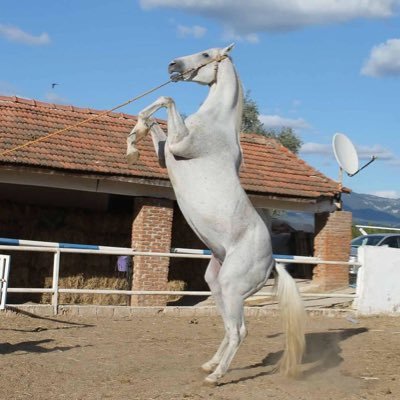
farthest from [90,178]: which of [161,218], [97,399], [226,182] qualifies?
[97,399]

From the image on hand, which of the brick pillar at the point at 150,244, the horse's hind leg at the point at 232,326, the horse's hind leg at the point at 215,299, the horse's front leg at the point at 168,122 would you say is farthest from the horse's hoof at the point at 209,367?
the brick pillar at the point at 150,244

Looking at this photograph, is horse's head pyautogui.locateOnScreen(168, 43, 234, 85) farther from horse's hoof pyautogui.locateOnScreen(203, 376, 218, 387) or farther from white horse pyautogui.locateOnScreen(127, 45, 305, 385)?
horse's hoof pyautogui.locateOnScreen(203, 376, 218, 387)

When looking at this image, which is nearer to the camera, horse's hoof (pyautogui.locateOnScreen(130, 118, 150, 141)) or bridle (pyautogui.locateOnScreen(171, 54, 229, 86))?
horse's hoof (pyautogui.locateOnScreen(130, 118, 150, 141))

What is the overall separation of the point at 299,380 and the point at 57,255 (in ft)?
17.5

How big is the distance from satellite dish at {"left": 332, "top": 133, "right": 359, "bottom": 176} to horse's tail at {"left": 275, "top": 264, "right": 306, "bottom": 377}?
9011mm

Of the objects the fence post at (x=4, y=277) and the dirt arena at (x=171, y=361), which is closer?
the dirt arena at (x=171, y=361)

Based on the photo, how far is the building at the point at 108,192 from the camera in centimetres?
1323

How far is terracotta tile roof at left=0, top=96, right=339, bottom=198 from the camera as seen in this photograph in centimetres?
1312

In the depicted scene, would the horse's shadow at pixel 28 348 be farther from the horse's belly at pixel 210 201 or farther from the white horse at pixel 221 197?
the horse's belly at pixel 210 201

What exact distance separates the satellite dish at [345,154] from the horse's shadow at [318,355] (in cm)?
545

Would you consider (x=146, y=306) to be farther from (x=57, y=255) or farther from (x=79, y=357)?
(x=79, y=357)

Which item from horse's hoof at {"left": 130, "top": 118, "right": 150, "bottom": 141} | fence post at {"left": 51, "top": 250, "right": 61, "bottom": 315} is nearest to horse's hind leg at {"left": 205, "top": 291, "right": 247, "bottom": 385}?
horse's hoof at {"left": 130, "top": 118, "right": 150, "bottom": 141}

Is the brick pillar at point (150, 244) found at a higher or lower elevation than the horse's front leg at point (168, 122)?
lower

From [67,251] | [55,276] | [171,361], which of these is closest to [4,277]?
[55,276]
